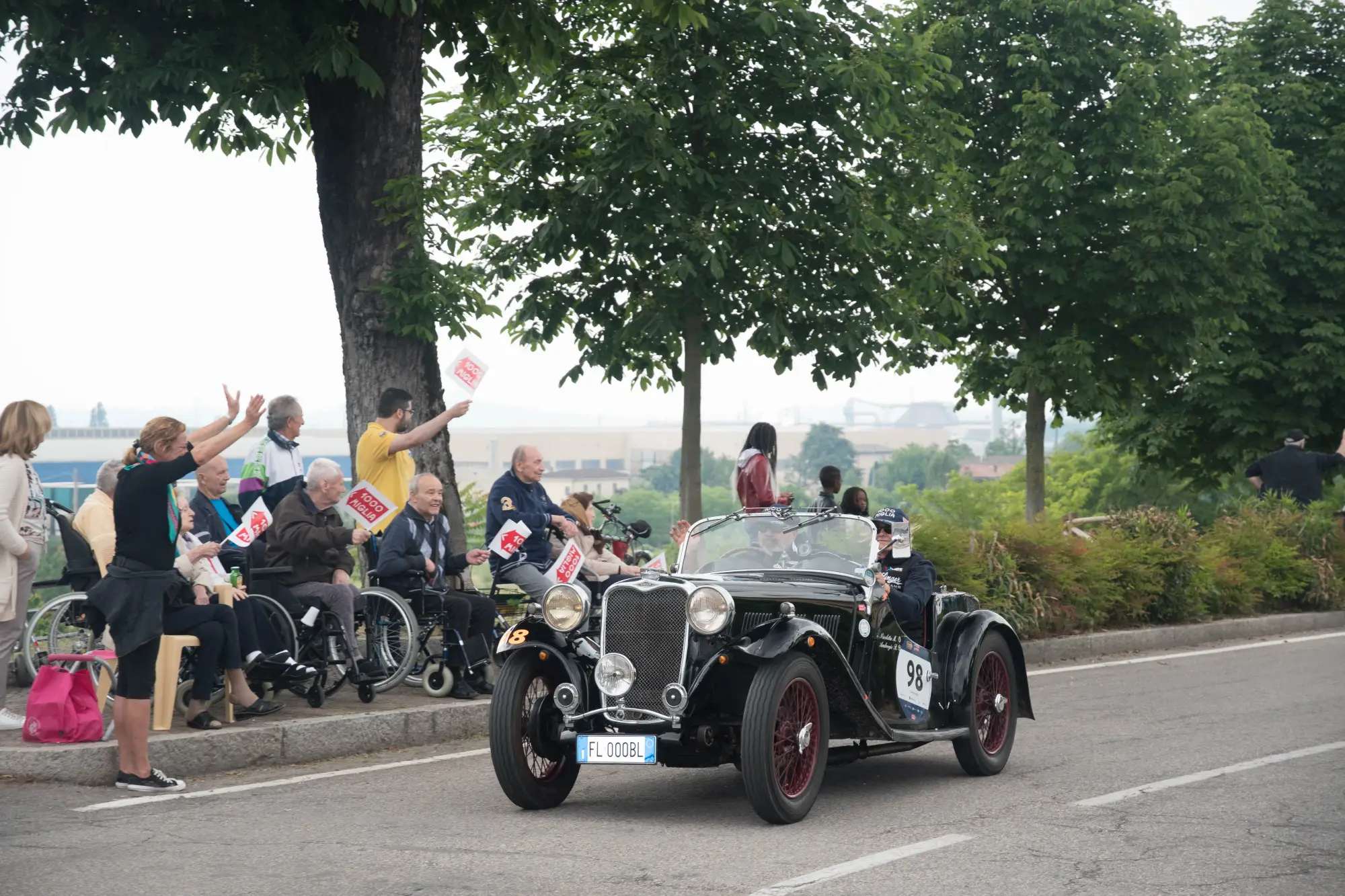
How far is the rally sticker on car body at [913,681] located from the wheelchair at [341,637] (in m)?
3.92

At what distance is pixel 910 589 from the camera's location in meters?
9.78

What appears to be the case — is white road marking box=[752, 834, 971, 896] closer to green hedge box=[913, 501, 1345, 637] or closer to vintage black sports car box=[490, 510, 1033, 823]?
vintage black sports car box=[490, 510, 1033, 823]

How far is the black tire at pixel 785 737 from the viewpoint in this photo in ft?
25.8

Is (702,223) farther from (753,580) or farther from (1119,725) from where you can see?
(753,580)

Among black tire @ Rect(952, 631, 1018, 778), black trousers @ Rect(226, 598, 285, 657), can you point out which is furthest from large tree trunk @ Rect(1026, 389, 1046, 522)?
black trousers @ Rect(226, 598, 285, 657)

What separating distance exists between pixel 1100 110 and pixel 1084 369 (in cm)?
446

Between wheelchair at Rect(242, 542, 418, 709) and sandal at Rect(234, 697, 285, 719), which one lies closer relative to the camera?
sandal at Rect(234, 697, 285, 719)

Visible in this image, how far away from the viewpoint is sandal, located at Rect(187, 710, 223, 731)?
10.2m

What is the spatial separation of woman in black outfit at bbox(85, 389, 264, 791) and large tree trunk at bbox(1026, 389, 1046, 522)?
71.6 feet

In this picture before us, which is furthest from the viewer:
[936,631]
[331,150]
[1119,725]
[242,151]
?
[242,151]

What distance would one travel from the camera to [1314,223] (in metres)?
34.5

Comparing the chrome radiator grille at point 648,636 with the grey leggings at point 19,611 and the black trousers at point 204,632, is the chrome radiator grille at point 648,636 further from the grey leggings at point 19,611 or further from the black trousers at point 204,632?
the grey leggings at point 19,611

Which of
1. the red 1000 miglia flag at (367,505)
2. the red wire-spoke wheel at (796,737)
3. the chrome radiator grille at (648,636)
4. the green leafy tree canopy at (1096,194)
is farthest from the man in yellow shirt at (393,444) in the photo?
the green leafy tree canopy at (1096,194)

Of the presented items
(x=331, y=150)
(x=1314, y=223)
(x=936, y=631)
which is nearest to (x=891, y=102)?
(x=331, y=150)
